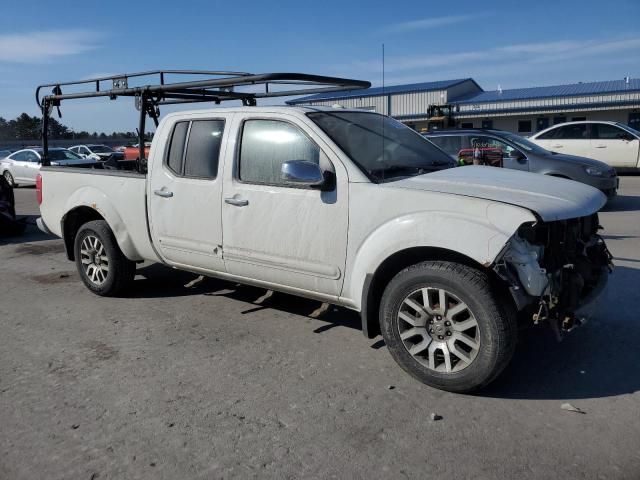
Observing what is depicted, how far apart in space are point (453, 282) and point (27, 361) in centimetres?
314

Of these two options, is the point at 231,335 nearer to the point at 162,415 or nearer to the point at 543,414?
the point at 162,415

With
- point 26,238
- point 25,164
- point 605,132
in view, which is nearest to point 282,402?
point 26,238

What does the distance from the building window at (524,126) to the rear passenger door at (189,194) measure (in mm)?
37791

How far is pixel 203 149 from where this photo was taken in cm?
489

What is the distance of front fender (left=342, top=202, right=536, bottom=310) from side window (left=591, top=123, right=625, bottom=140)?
52.6ft

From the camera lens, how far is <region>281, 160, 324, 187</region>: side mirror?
3.90 m

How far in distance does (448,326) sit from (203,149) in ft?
8.51

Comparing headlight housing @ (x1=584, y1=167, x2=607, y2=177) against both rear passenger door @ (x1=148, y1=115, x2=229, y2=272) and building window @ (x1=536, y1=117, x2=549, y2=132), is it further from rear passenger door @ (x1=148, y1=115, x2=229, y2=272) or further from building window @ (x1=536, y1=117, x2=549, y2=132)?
building window @ (x1=536, y1=117, x2=549, y2=132)

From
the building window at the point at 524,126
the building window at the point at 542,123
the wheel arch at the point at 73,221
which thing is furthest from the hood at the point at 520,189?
the building window at the point at 524,126

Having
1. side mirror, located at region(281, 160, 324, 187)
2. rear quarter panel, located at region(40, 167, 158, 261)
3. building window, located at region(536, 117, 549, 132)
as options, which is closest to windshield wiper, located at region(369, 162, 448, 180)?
side mirror, located at region(281, 160, 324, 187)

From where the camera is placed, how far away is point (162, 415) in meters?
3.37

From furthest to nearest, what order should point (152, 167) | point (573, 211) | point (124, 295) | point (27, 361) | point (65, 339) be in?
point (124, 295) < point (152, 167) < point (65, 339) < point (27, 361) < point (573, 211)

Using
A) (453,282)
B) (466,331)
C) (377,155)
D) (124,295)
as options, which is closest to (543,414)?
(466,331)

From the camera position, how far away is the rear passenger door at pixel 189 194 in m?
4.75
